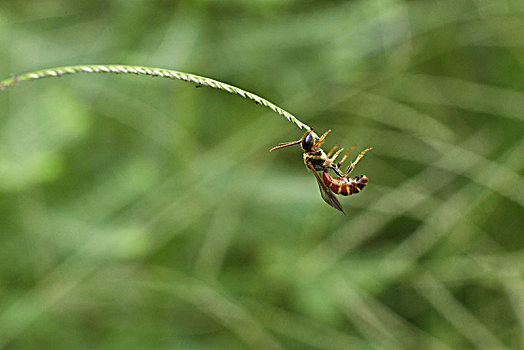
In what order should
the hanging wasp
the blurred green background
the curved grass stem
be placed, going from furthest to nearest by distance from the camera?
the blurred green background
the hanging wasp
the curved grass stem

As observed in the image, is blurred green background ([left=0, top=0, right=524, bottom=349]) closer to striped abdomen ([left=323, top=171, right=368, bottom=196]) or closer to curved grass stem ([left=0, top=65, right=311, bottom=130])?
striped abdomen ([left=323, top=171, right=368, bottom=196])

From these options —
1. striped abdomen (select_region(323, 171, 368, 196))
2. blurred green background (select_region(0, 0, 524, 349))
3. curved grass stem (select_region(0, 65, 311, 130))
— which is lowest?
curved grass stem (select_region(0, 65, 311, 130))

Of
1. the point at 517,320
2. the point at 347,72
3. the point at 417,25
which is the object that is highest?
the point at 417,25

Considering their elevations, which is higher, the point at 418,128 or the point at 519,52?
the point at 519,52

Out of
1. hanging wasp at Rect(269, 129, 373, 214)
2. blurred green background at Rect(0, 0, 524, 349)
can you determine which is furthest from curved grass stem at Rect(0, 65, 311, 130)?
blurred green background at Rect(0, 0, 524, 349)

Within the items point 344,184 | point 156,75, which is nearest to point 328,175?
point 344,184

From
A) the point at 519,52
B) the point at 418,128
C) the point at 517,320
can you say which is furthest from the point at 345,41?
the point at 517,320

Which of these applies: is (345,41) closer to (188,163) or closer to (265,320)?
(188,163)
